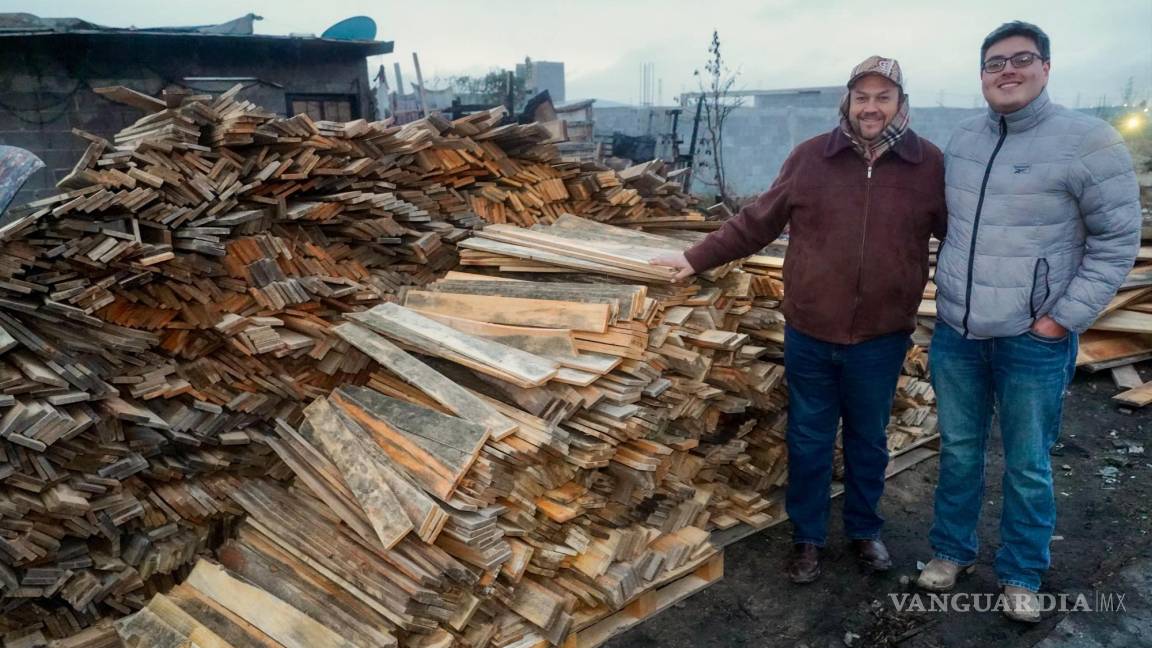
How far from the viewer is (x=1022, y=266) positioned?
3205 mm

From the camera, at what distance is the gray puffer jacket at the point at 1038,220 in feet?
9.96

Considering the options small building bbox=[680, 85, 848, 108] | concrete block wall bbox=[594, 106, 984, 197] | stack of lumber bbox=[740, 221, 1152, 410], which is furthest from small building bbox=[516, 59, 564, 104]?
stack of lumber bbox=[740, 221, 1152, 410]

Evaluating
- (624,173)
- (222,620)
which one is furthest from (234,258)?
(624,173)

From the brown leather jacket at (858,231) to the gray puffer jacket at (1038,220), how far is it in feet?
0.57

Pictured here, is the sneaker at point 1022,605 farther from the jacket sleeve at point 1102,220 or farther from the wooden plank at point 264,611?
the wooden plank at point 264,611

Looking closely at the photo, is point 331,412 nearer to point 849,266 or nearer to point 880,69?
point 849,266

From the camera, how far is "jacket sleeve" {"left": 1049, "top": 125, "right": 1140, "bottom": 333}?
9.86 ft

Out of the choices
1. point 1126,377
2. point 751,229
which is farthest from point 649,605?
point 1126,377

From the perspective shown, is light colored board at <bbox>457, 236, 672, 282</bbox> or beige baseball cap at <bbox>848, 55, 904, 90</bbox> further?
light colored board at <bbox>457, 236, 672, 282</bbox>

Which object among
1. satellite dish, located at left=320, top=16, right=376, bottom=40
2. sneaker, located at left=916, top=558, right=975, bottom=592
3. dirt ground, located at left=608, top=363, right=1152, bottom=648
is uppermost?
satellite dish, located at left=320, top=16, right=376, bottom=40

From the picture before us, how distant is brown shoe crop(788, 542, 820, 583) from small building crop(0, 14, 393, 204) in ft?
31.5

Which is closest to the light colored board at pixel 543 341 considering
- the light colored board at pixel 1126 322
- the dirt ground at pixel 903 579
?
the dirt ground at pixel 903 579

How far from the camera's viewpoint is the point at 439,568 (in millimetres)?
2949

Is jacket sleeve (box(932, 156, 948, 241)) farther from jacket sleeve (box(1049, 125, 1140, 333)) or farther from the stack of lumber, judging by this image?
the stack of lumber
